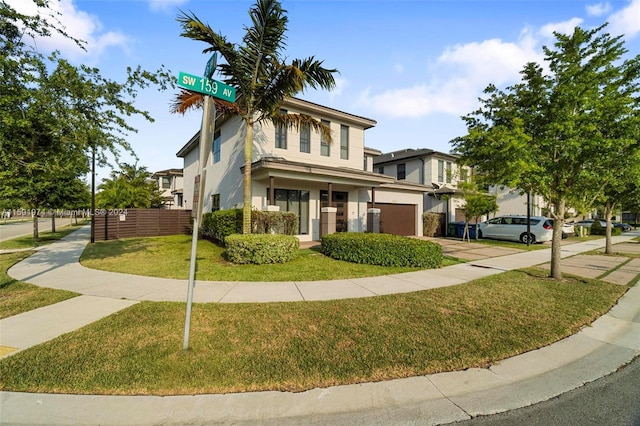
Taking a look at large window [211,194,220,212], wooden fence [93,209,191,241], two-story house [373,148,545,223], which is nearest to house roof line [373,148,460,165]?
two-story house [373,148,545,223]

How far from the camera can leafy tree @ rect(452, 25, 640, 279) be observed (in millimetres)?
6191

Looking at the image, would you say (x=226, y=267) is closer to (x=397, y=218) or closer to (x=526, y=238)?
(x=397, y=218)

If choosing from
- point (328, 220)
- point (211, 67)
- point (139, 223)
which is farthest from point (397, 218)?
point (139, 223)

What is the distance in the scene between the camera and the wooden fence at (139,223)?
1680cm

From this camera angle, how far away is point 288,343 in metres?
3.66

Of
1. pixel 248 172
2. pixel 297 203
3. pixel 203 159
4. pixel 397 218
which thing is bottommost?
pixel 397 218

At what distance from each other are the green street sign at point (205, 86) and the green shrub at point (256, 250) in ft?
18.6

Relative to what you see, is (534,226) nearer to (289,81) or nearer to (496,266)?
(496,266)

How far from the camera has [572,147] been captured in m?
6.30

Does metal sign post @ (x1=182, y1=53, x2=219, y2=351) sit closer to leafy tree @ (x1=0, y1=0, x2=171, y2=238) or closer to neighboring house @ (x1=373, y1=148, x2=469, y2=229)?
leafy tree @ (x1=0, y1=0, x2=171, y2=238)

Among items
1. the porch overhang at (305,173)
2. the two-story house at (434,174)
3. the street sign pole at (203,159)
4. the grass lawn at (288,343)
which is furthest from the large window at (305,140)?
the street sign pole at (203,159)

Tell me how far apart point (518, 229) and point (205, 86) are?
19.9 m

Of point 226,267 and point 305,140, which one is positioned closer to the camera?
point 226,267

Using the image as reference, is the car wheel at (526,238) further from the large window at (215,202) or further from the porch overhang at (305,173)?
the large window at (215,202)
